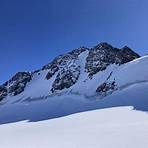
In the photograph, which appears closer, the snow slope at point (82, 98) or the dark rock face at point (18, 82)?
the snow slope at point (82, 98)

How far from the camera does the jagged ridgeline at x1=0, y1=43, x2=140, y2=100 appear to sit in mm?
73250

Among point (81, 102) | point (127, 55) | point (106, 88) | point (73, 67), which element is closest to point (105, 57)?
point (127, 55)

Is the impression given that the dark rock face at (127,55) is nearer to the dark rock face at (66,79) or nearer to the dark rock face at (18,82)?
the dark rock face at (66,79)

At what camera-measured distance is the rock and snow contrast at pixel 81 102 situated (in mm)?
20938

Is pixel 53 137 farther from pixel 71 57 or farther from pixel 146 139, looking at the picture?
pixel 71 57

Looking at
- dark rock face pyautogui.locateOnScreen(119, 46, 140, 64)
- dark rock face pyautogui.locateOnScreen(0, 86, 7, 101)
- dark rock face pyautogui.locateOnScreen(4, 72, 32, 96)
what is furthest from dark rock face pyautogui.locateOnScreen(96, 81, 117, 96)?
dark rock face pyautogui.locateOnScreen(0, 86, 7, 101)

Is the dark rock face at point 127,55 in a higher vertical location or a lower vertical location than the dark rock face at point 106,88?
higher

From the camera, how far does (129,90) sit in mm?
50312

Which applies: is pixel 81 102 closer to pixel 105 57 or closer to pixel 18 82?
pixel 105 57

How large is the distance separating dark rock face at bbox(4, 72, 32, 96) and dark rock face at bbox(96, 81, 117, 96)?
32.4 metres

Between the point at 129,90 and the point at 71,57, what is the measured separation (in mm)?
41906

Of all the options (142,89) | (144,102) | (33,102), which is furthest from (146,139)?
(33,102)

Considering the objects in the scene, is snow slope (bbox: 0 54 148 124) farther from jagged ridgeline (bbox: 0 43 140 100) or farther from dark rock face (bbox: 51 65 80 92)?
jagged ridgeline (bbox: 0 43 140 100)

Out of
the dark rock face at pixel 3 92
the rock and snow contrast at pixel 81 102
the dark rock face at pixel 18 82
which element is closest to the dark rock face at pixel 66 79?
the rock and snow contrast at pixel 81 102
